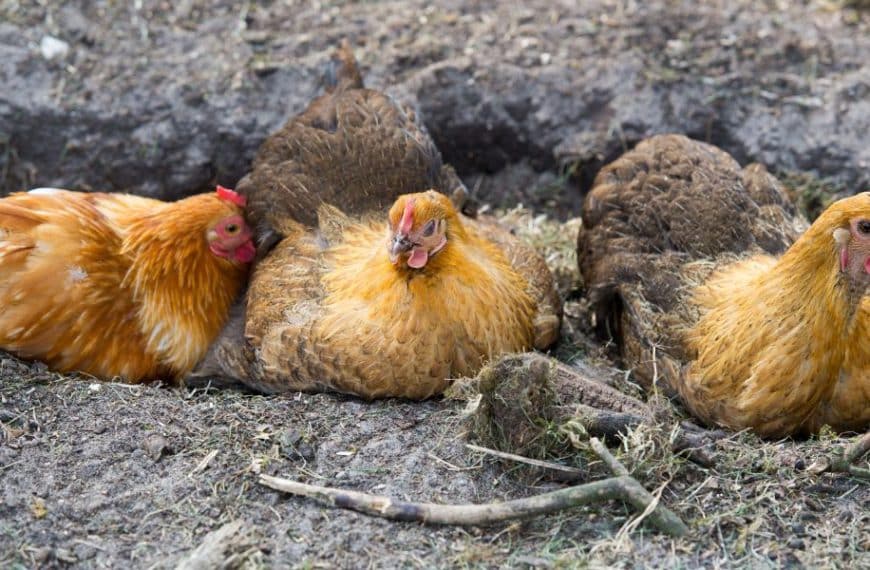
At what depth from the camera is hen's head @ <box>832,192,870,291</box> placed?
14.2 ft

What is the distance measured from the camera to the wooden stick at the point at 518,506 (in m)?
4.01

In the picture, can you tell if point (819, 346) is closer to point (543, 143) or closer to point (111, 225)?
point (543, 143)

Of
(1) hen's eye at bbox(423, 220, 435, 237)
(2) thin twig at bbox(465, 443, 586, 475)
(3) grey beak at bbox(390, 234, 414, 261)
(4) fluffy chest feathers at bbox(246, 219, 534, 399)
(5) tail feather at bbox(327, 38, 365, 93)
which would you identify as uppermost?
(5) tail feather at bbox(327, 38, 365, 93)

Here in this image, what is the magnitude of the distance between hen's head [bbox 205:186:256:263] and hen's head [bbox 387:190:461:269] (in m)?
1.34

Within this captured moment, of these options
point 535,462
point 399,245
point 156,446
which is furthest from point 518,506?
point 156,446

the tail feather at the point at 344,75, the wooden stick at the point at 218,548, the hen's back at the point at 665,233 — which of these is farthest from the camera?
the tail feather at the point at 344,75

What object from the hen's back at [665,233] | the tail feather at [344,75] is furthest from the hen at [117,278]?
the hen's back at [665,233]

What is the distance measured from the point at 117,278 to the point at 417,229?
191 centimetres

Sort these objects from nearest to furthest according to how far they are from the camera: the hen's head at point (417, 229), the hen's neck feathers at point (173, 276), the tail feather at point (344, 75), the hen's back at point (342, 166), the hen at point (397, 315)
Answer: the hen's head at point (417, 229), the hen at point (397, 315), the hen's neck feathers at point (173, 276), the hen's back at point (342, 166), the tail feather at point (344, 75)

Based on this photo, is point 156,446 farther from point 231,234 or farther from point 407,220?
point 231,234

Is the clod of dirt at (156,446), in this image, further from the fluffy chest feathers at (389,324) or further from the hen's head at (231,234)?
the hen's head at (231,234)

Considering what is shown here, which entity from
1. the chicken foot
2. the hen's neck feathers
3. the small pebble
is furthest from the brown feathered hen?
the small pebble

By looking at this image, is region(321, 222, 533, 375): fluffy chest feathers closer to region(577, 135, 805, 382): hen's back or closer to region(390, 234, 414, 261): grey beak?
region(390, 234, 414, 261): grey beak

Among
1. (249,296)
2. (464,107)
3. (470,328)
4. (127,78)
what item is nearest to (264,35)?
(127,78)
